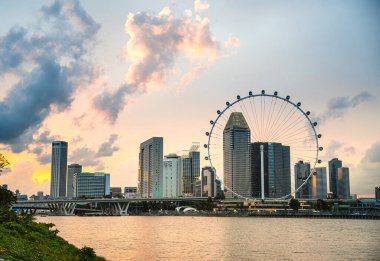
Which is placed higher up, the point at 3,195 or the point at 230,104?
the point at 230,104

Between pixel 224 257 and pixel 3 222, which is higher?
pixel 3 222

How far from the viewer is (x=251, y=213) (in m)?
198

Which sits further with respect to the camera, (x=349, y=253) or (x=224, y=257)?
(x=349, y=253)

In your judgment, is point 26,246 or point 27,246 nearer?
point 26,246

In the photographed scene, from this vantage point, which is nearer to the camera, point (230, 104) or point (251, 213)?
point (230, 104)

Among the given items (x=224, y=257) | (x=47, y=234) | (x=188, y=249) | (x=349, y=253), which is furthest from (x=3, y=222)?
(x=349, y=253)

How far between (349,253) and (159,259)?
22554mm

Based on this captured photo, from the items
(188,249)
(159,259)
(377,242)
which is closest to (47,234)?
(159,259)

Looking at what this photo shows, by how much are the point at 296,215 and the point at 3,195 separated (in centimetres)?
12850

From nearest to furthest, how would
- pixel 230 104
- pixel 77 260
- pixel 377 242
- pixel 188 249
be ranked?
pixel 77 260
pixel 188 249
pixel 377 242
pixel 230 104

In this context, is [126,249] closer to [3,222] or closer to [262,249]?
[262,249]

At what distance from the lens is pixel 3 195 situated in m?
72.1

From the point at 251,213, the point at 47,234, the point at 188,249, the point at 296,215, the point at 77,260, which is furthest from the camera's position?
the point at 251,213

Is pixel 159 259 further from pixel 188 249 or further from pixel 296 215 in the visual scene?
Answer: pixel 296 215
